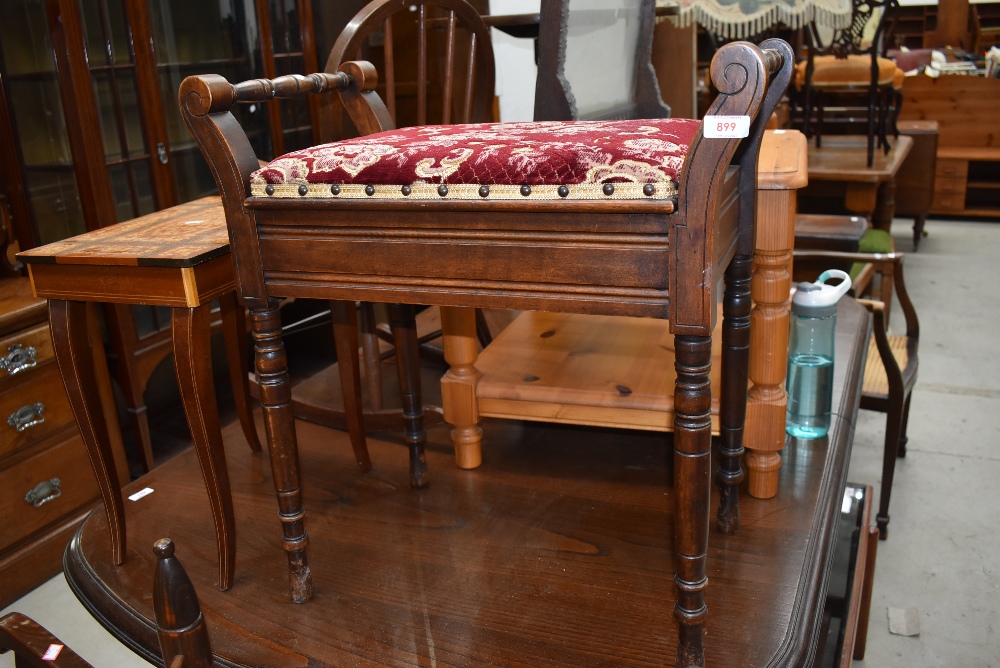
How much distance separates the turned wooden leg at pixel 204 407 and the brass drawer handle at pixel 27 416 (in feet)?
3.11

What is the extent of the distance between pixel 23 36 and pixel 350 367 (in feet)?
4.57

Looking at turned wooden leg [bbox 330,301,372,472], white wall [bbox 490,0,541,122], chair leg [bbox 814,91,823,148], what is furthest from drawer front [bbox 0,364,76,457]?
chair leg [bbox 814,91,823,148]

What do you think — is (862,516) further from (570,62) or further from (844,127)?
(844,127)

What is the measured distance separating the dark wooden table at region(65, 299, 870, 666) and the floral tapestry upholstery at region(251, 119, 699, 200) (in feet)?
1.88

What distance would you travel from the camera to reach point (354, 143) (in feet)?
3.59

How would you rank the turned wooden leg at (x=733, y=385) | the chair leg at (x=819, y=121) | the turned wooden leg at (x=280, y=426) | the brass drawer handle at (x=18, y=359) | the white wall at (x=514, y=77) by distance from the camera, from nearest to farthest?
the turned wooden leg at (x=280, y=426), the turned wooden leg at (x=733, y=385), the brass drawer handle at (x=18, y=359), the white wall at (x=514, y=77), the chair leg at (x=819, y=121)

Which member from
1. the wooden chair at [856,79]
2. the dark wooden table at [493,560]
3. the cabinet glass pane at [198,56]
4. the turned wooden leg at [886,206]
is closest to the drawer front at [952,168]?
the wooden chair at [856,79]

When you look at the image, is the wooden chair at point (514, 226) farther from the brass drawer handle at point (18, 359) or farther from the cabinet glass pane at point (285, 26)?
the cabinet glass pane at point (285, 26)

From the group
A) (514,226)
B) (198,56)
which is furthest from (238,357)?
(198,56)

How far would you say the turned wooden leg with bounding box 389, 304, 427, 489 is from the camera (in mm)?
1503

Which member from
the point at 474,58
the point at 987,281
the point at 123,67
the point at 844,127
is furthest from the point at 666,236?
the point at 844,127

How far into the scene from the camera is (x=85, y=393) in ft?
4.32

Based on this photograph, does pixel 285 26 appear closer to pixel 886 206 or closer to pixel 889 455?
pixel 889 455

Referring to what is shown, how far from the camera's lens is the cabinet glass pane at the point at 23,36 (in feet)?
7.30
